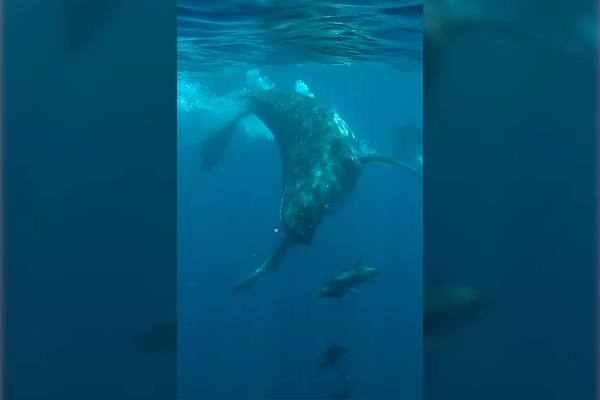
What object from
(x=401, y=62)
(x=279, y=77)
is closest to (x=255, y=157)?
(x=279, y=77)

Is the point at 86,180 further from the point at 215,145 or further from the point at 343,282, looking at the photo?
the point at 215,145

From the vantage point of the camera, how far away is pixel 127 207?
227 centimetres

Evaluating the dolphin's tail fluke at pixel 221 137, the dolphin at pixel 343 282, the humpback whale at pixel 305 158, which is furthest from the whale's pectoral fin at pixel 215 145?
the dolphin at pixel 343 282

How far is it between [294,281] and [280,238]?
10.8 metres

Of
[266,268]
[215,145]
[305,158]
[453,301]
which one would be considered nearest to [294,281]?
[215,145]

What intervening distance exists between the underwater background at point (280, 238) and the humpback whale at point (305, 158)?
3.27 ft

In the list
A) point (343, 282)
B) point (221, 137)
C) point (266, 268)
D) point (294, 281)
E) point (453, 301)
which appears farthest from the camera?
point (294, 281)

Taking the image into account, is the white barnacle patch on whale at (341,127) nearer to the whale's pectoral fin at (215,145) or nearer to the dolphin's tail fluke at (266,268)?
the dolphin's tail fluke at (266,268)

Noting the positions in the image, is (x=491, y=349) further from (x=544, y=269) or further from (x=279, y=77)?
(x=279, y=77)

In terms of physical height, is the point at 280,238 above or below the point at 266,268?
above

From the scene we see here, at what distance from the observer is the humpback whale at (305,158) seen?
9.16m

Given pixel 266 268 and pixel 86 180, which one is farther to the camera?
pixel 266 268

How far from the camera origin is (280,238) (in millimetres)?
10609

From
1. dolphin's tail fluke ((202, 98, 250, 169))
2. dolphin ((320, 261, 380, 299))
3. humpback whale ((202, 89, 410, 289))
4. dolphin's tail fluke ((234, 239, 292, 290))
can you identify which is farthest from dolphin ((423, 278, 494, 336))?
dolphin's tail fluke ((202, 98, 250, 169))
